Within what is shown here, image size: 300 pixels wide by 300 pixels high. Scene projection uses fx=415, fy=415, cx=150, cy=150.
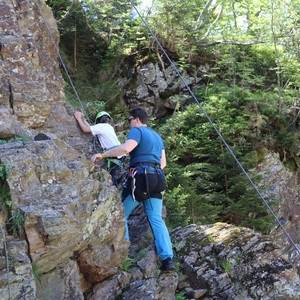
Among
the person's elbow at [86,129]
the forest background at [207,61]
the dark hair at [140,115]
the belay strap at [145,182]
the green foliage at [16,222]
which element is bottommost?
the forest background at [207,61]

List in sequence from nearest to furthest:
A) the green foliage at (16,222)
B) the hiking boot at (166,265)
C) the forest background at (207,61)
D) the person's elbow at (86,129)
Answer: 1. the green foliage at (16,222)
2. the hiking boot at (166,265)
3. the person's elbow at (86,129)
4. the forest background at (207,61)

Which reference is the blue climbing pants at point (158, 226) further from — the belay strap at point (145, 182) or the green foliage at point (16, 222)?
the green foliage at point (16, 222)

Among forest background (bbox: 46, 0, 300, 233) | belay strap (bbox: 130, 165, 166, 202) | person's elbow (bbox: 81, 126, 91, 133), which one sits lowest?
forest background (bbox: 46, 0, 300, 233)

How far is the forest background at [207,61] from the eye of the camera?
1259 centimetres

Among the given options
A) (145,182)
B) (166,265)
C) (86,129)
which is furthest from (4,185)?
(86,129)

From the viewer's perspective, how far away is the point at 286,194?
13578 mm

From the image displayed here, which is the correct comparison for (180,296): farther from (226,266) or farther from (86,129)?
(86,129)

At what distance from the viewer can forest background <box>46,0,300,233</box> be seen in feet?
41.3

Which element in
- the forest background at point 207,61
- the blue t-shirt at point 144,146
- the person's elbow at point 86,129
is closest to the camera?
the blue t-shirt at point 144,146

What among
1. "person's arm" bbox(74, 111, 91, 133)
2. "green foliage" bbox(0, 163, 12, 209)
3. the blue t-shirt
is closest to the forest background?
"person's arm" bbox(74, 111, 91, 133)

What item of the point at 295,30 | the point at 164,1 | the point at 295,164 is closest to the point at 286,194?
the point at 295,164

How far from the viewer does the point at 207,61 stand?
15.6 m

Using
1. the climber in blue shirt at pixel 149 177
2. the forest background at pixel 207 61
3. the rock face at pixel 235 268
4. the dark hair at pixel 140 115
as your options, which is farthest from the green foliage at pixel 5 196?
the forest background at pixel 207 61

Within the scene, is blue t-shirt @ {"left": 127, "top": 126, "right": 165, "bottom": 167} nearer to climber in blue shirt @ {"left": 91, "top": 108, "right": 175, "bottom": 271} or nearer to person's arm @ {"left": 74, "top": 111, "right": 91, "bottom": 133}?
climber in blue shirt @ {"left": 91, "top": 108, "right": 175, "bottom": 271}
